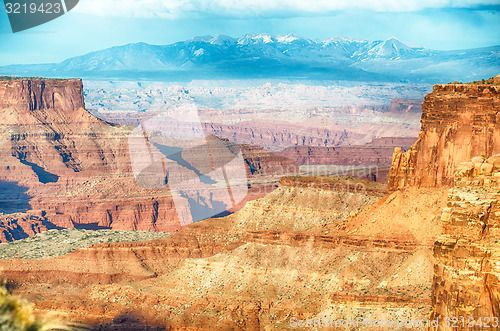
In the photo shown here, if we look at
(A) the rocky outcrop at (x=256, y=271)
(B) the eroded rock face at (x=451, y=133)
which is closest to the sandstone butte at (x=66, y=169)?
(A) the rocky outcrop at (x=256, y=271)

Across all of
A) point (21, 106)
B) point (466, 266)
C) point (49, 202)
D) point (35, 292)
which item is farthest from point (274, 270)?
point (21, 106)

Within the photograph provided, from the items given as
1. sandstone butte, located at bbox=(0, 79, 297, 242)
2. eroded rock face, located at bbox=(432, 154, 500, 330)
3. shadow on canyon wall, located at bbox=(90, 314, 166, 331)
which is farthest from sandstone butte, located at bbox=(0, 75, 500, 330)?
sandstone butte, located at bbox=(0, 79, 297, 242)

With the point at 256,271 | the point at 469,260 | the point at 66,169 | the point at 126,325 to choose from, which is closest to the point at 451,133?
the point at 256,271

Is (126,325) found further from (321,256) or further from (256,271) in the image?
(321,256)

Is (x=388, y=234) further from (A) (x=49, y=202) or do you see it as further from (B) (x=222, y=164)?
(B) (x=222, y=164)

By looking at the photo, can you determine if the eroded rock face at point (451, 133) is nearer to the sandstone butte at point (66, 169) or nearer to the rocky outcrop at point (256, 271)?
the rocky outcrop at point (256, 271)

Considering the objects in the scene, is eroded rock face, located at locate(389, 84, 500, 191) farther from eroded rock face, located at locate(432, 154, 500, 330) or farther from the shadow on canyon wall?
eroded rock face, located at locate(432, 154, 500, 330)

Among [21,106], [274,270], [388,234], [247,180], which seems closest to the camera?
[388,234]
